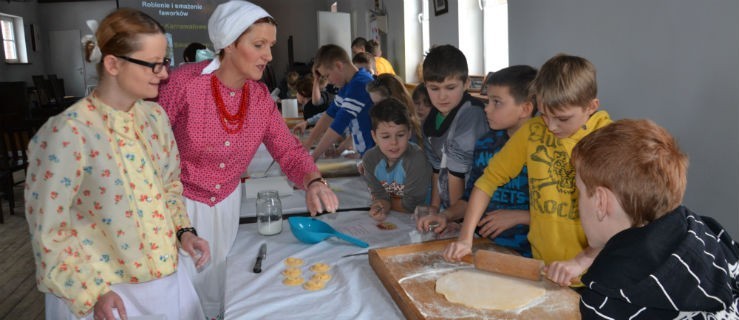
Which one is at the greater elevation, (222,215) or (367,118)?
(367,118)

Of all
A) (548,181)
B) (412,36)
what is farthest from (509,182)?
(412,36)

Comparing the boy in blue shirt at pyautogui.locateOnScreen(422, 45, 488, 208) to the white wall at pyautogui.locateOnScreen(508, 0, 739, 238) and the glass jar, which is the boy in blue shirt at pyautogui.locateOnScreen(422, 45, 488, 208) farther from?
the white wall at pyautogui.locateOnScreen(508, 0, 739, 238)

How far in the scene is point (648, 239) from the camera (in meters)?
0.82

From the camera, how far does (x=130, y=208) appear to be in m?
1.27

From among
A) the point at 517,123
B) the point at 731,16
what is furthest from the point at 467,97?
the point at 731,16

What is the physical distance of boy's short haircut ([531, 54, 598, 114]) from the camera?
1.38 metres

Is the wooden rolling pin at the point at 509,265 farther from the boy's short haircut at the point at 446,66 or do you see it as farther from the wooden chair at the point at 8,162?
the wooden chair at the point at 8,162

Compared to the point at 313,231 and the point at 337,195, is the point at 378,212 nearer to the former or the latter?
the point at 313,231

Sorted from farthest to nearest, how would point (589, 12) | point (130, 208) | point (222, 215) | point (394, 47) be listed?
point (394, 47), point (589, 12), point (222, 215), point (130, 208)

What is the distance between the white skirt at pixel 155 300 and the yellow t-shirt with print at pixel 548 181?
920mm

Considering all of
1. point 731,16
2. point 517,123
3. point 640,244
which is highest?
point 731,16

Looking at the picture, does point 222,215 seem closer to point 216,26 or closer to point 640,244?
point 216,26

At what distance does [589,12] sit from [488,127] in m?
1.10

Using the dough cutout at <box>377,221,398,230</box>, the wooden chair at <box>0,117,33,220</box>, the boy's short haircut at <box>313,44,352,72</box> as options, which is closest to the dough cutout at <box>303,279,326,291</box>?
the dough cutout at <box>377,221,398,230</box>
